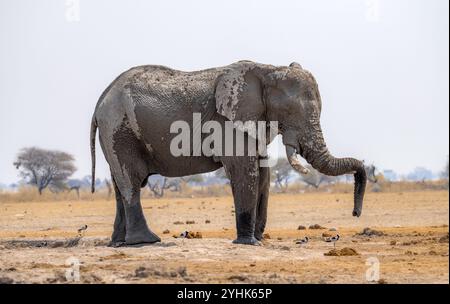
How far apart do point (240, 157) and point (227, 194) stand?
46.9m

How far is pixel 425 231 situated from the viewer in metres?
23.5

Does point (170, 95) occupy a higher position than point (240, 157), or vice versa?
point (170, 95)

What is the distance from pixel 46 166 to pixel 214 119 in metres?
55.7

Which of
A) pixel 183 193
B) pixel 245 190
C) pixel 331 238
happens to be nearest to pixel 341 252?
pixel 245 190

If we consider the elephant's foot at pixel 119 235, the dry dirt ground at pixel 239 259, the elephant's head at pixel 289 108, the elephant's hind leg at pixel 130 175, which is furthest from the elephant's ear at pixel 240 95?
the elephant's foot at pixel 119 235

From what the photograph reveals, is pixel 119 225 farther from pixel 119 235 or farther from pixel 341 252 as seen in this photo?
pixel 341 252

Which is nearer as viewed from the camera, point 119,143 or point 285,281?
point 285,281

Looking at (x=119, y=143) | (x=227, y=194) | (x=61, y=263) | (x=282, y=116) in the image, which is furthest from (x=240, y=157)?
(x=227, y=194)

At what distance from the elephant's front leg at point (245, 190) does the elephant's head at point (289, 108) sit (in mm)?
759

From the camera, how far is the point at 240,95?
1764cm

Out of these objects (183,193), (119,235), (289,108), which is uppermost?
(289,108)

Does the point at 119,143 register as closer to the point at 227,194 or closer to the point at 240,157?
the point at 240,157

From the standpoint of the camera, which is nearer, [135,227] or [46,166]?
[135,227]
